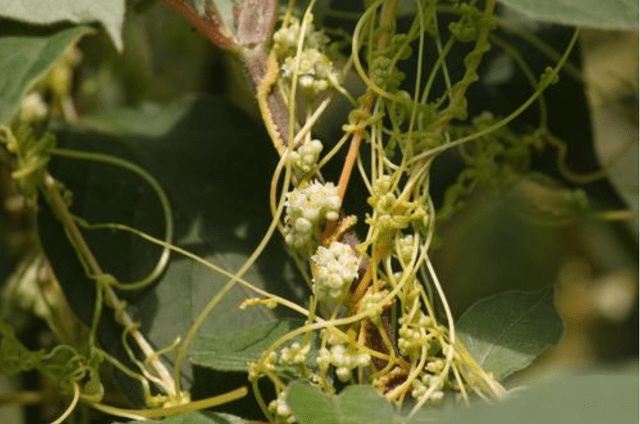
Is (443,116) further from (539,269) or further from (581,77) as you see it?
(539,269)

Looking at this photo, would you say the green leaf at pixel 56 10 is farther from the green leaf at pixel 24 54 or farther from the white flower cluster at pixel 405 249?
the white flower cluster at pixel 405 249

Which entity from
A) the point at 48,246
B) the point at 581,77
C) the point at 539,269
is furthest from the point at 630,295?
the point at 48,246

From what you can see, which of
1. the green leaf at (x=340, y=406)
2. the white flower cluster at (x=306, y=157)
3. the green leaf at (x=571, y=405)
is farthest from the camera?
the white flower cluster at (x=306, y=157)

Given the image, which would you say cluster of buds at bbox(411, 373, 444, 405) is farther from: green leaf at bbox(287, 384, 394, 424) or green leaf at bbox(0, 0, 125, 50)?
green leaf at bbox(0, 0, 125, 50)

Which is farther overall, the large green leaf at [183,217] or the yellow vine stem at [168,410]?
the large green leaf at [183,217]

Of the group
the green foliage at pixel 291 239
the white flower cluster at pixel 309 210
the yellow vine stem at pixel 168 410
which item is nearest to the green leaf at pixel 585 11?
the green foliage at pixel 291 239
